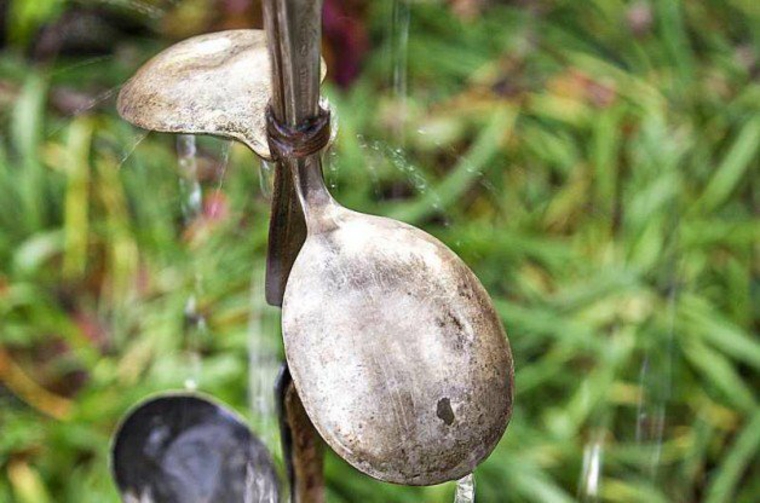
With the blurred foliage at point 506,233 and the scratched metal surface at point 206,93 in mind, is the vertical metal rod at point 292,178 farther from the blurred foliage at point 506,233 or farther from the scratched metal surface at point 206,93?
the blurred foliage at point 506,233

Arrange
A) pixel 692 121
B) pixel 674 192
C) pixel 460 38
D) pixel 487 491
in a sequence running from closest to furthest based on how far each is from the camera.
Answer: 1. pixel 487 491
2. pixel 674 192
3. pixel 692 121
4. pixel 460 38

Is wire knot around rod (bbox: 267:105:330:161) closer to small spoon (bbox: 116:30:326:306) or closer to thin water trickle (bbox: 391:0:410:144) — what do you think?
small spoon (bbox: 116:30:326:306)

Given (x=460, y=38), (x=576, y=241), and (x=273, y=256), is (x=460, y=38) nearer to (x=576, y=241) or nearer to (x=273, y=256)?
(x=576, y=241)

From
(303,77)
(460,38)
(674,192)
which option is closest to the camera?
(303,77)

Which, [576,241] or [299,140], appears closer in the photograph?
[299,140]

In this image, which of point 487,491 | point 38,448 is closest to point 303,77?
point 487,491

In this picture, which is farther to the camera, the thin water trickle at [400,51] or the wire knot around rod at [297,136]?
the thin water trickle at [400,51]

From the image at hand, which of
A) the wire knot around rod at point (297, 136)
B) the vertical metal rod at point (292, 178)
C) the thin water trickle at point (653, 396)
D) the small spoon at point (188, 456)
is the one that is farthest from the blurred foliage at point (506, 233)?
the wire knot around rod at point (297, 136)
